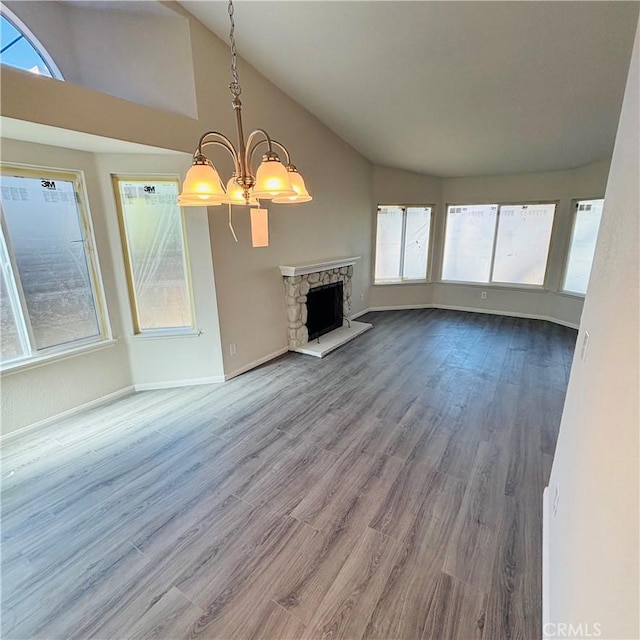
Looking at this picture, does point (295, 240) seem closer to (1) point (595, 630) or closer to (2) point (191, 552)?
(2) point (191, 552)

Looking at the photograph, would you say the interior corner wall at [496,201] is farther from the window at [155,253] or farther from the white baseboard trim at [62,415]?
the white baseboard trim at [62,415]

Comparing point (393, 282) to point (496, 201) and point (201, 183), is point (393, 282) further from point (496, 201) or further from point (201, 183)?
point (201, 183)

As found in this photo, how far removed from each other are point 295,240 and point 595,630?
4163 mm

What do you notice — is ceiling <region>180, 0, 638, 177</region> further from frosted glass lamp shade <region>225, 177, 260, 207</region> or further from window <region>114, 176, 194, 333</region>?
frosted glass lamp shade <region>225, 177, 260, 207</region>

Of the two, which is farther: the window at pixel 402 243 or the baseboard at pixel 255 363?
the window at pixel 402 243

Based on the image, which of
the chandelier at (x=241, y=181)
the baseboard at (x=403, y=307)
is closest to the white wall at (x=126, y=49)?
the chandelier at (x=241, y=181)

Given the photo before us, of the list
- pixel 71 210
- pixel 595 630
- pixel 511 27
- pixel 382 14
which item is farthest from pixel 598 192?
pixel 71 210

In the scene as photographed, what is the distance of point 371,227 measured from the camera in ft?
20.5

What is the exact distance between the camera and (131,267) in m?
3.30

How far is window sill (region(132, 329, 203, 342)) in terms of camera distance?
344cm

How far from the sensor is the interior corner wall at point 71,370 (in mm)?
2670

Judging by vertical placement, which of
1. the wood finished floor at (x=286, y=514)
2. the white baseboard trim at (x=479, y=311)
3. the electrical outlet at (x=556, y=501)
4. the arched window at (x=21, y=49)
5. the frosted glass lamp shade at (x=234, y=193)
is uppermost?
the arched window at (x=21, y=49)

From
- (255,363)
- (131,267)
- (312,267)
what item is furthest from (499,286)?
(131,267)

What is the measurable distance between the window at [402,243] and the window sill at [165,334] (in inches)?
162
